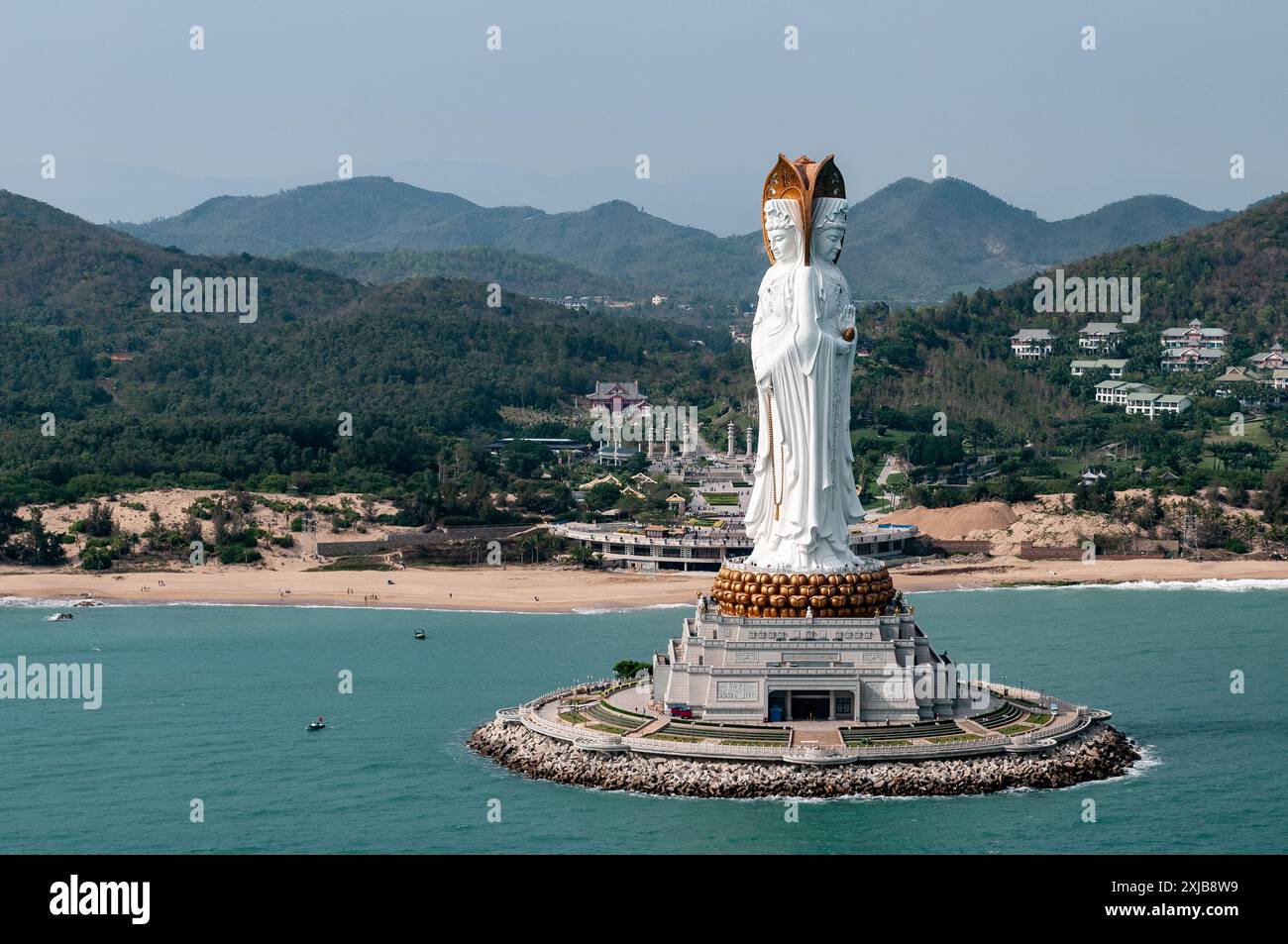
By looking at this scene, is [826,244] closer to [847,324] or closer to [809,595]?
[847,324]

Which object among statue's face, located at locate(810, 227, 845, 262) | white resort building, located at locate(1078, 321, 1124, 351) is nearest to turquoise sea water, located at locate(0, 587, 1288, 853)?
statue's face, located at locate(810, 227, 845, 262)

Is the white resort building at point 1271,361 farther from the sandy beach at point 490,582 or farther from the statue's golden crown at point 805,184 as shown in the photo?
the statue's golden crown at point 805,184

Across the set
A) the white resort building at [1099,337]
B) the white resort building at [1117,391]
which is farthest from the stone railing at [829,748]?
the white resort building at [1099,337]

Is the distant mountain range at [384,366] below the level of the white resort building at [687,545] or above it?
above

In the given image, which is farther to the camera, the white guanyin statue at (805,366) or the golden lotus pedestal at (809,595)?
the white guanyin statue at (805,366)

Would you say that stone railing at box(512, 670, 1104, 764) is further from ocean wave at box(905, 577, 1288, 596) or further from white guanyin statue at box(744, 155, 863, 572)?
ocean wave at box(905, 577, 1288, 596)
